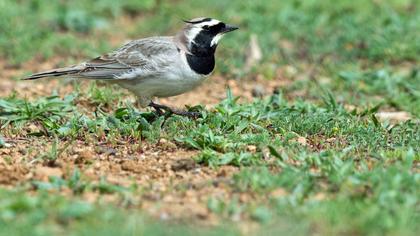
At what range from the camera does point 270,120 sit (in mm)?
7613

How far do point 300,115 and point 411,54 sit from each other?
11.7 ft

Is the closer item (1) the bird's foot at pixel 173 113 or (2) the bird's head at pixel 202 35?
(1) the bird's foot at pixel 173 113

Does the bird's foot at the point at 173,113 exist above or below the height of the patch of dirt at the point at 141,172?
above

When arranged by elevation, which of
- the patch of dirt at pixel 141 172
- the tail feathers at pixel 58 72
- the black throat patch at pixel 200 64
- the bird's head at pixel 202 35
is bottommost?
the patch of dirt at pixel 141 172

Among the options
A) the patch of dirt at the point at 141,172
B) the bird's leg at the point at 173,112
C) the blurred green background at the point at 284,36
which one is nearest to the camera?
the patch of dirt at the point at 141,172

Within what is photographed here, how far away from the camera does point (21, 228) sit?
4840mm

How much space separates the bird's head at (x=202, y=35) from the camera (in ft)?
26.0

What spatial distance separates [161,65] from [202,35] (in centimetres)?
58

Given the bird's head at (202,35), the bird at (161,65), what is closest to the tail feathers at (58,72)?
the bird at (161,65)

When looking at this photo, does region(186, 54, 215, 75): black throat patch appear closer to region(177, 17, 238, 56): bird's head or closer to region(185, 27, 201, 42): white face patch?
region(177, 17, 238, 56): bird's head

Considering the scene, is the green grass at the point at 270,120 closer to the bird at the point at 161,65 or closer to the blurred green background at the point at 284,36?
the blurred green background at the point at 284,36

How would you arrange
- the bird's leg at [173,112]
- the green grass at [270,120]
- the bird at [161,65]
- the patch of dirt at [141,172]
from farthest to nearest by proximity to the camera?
the bird at [161,65], the bird's leg at [173,112], the patch of dirt at [141,172], the green grass at [270,120]

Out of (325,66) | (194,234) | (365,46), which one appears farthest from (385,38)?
(194,234)

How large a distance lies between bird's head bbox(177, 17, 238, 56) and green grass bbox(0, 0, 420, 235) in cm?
54
